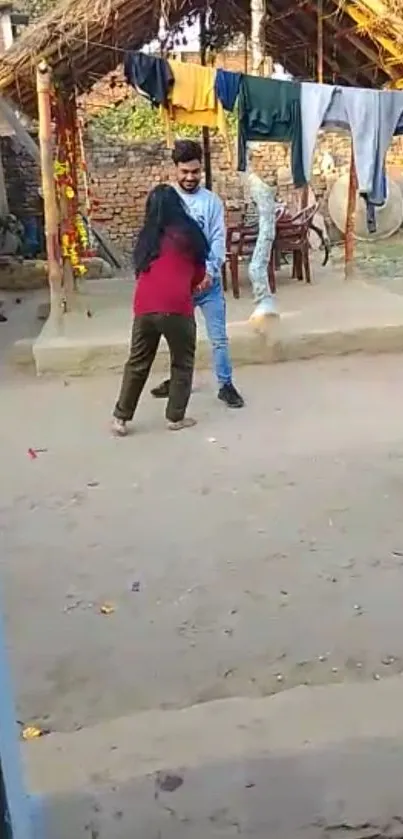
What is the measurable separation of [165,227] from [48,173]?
2510 millimetres

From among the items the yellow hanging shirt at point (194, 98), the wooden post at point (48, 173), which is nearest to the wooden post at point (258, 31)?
the yellow hanging shirt at point (194, 98)

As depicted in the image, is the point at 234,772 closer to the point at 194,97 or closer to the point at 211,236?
the point at 211,236

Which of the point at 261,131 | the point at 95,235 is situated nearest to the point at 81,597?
the point at 261,131

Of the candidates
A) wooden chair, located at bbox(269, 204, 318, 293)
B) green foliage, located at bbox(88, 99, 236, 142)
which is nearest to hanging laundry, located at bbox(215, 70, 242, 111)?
wooden chair, located at bbox(269, 204, 318, 293)

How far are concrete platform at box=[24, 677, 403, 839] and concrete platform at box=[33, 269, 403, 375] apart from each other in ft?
14.8

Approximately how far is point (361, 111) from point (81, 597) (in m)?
5.49

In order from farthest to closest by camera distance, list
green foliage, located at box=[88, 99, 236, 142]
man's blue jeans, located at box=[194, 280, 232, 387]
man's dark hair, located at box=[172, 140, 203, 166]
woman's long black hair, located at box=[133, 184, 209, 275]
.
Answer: green foliage, located at box=[88, 99, 236, 142], man's blue jeans, located at box=[194, 280, 232, 387], man's dark hair, located at box=[172, 140, 203, 166], woman's long black hair, located at box=[133, 184, 209, 275]

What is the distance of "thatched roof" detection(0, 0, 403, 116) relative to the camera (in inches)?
287

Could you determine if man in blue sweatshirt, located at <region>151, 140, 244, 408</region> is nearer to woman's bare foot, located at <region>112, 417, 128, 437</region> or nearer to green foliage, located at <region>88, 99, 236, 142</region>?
woman's bare foot, located at <region>112, 417, 128, 437</region>

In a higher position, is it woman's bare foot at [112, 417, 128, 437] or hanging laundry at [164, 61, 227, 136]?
hanging laundry at [164, 61, 227, 136]

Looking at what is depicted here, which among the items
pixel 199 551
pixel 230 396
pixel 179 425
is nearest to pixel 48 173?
pixel 230 396

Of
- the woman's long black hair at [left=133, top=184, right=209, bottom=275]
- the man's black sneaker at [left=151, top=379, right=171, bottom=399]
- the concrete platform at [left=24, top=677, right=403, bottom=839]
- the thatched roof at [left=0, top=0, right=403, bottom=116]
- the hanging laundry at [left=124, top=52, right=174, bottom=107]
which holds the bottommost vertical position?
the man's black sneaker at [left=151, top=379, right=171, bottom=399]

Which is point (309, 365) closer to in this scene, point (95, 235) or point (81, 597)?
point (81, 597)

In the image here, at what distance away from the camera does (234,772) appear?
2047 millimetres
